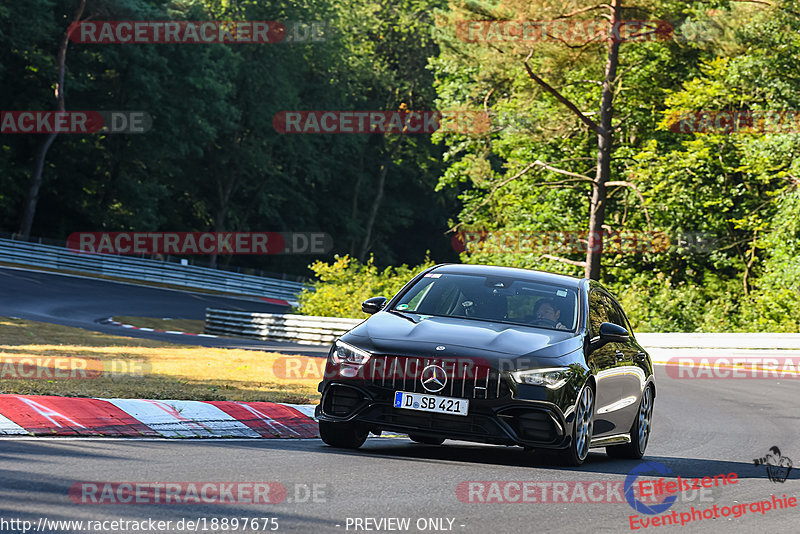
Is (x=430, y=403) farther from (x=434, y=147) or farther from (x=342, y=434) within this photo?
(x=434, y=147)

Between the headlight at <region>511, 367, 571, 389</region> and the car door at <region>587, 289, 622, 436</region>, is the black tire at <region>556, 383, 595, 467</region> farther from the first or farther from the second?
the headlight at <region>511, 367, 571, 389</region>

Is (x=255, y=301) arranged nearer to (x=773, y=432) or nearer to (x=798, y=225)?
(x=798, y=225)

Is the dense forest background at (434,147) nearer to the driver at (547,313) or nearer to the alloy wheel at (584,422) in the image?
the driver at (547,313)

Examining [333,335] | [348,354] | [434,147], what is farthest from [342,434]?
[434,147]

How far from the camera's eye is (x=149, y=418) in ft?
34.7

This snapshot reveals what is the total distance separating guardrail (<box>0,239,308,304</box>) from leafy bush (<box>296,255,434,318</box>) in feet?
39.8

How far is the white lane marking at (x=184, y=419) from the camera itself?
10430 millimetres

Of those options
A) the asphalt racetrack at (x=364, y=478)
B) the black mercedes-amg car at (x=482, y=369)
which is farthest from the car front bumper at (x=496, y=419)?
the asphalt racetrack at (x=364, y=478)

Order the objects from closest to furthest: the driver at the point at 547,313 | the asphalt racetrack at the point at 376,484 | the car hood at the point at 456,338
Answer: the asphalt racetrack at the point at 376,484 → the car hood at the point at 456,338 → the driver at the point at 547,313

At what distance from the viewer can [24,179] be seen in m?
61.3

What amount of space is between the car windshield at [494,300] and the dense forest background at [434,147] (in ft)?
70.8

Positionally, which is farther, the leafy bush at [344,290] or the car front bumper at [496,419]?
the leafy bush at [344,290]

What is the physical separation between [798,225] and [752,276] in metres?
5.46

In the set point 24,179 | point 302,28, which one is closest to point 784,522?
point 24,179
